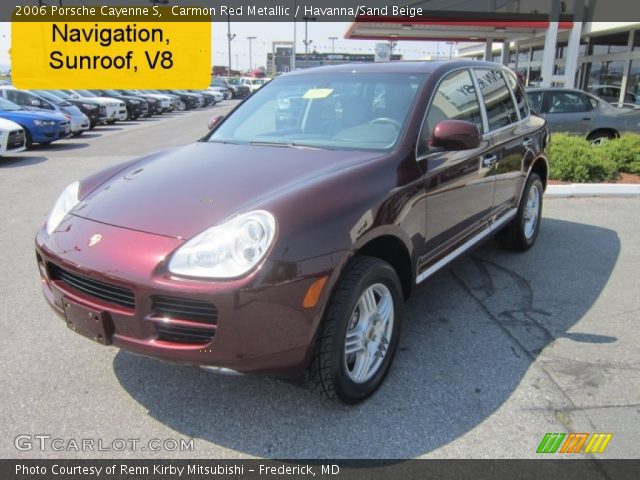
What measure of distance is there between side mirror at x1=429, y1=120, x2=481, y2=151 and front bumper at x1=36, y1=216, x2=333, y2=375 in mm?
1214

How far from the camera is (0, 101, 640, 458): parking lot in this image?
8.68ft

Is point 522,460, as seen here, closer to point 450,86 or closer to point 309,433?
point 309,433

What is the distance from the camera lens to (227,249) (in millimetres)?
2395

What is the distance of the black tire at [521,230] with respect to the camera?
5141 mm

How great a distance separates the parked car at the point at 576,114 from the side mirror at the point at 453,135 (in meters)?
8.27

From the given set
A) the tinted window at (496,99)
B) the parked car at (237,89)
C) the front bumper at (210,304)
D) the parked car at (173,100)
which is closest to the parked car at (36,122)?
the tinted window at (496,99)

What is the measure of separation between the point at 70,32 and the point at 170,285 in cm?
1842

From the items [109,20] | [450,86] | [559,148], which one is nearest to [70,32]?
[109,20]

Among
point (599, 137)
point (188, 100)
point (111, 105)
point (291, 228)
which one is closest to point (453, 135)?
point (291, 228)

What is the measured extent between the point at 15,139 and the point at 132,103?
486 inches

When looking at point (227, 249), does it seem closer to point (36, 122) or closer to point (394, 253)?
point (394, 253)

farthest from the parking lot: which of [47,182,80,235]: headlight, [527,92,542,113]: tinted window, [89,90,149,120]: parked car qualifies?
[89,90,149,120]: parked car

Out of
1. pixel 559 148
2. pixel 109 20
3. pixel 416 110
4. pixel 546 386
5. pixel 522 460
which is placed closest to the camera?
pixel 522 460

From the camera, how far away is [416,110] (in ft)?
11.2
